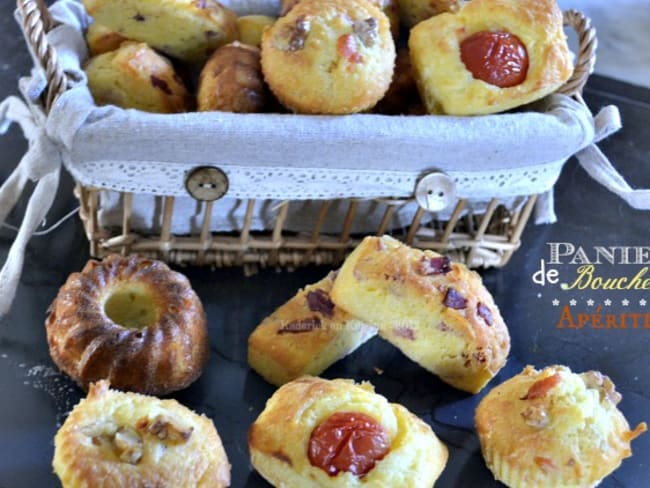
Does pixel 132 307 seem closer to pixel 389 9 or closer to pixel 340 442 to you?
pixel 340 442

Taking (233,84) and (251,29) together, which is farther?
(251,29)

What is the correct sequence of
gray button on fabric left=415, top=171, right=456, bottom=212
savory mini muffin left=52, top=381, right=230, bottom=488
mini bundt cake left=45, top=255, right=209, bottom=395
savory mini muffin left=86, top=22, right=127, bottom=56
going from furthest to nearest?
savory mini muffin left=86, top=22, right=127, bottom=56, gray button on fabric left=415, top=171, right=456, bottom=212, mini bundt cake left=45, top=255, right=209, bottom=395, savory mini muffin left=52, top=381, right=230, bottom=488

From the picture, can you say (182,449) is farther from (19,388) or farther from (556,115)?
(556,115)

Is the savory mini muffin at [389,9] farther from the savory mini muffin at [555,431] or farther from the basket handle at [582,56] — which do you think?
the savory mini muffin at [555,431]

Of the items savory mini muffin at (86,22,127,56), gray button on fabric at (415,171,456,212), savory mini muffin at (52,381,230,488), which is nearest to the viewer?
savory mini muffin at (52,381,230,488)

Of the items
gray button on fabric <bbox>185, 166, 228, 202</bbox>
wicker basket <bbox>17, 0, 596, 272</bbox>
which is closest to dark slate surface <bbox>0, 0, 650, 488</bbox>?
wicker basket <bbox>17, 0, 596, 272</bbox>

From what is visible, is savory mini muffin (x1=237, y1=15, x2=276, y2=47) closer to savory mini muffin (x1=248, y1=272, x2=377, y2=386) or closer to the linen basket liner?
the linen basket liner

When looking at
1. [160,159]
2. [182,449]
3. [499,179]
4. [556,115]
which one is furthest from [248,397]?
[556,115]

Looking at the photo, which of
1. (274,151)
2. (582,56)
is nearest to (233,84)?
(274,151)
